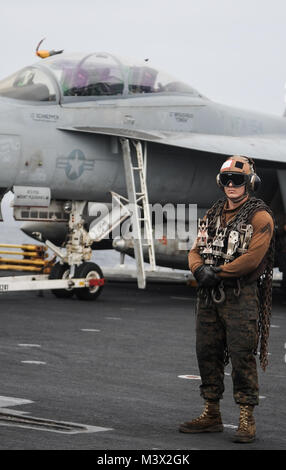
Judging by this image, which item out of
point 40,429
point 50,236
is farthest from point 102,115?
point 40,429

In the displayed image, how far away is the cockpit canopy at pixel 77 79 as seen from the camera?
15.4 meters

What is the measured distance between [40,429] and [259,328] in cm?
165

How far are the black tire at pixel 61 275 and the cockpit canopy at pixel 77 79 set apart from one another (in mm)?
2824

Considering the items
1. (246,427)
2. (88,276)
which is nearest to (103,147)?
(88,276)

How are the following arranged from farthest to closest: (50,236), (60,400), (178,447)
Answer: (50,236) < (60,400) < (178,447)

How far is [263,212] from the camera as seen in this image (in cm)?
657

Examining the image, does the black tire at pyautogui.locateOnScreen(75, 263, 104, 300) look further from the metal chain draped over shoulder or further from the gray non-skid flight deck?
the metal chain draped over shoulder

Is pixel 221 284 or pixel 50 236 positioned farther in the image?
pixel 50 236

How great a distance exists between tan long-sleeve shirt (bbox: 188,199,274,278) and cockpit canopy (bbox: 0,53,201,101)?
9311mm

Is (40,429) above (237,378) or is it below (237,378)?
below

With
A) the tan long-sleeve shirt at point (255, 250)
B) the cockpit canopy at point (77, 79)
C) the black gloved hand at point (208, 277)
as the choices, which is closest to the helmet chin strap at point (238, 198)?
the tan long-sleeve shirt at point (255, 250)

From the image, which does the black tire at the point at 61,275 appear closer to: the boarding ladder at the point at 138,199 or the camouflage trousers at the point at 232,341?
the boarding ladder at the point at 138,199

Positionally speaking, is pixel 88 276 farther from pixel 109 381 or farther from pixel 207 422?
pixel 207 422

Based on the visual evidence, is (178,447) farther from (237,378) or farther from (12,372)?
(12,372)
